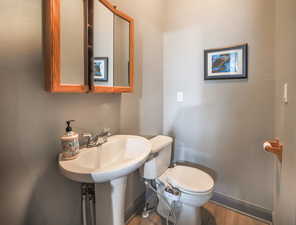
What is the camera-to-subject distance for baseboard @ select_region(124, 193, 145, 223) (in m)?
1.51

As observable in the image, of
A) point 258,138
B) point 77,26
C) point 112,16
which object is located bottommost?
point 258,138

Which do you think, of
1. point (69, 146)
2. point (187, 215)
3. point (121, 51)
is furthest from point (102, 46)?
point (187, 215)

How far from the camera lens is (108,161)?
3.49ft

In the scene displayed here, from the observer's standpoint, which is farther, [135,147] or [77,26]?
[135,147]

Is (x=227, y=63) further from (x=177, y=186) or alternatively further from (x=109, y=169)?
(x=109, y=169)

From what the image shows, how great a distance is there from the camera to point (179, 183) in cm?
135

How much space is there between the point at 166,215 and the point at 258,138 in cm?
115

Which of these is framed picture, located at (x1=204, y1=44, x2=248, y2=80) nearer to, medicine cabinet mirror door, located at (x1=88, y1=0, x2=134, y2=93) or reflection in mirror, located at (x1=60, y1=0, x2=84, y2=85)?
medicine cabinet mirror door, located at (x1=88, y1=0, x2=134, y2=93)

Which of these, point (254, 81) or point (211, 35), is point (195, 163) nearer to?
point (254, 81)

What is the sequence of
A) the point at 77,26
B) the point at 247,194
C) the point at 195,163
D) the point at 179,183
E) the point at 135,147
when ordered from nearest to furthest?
the point at 77,26 < the point at 135,147 < the point at 179,183 < the point at 247,194 < the point at 195,163

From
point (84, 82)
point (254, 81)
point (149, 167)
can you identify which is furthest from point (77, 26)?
point (254, 81)

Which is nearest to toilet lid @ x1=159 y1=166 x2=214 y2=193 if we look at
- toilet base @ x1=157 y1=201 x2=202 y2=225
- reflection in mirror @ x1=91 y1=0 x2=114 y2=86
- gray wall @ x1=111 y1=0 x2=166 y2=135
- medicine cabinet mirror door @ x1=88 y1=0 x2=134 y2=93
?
toilet base @ x1=157 y1=201 x2=202 y2=225

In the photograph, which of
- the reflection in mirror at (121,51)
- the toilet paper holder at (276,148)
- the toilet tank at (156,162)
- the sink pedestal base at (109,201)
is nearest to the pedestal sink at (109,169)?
the sink pedestal base at (109,201)

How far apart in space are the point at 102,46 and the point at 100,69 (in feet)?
0.59
